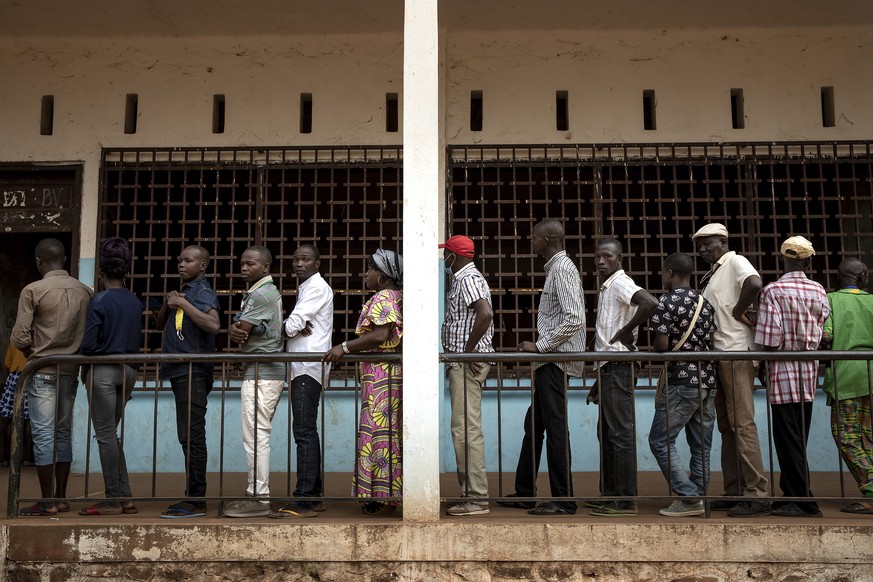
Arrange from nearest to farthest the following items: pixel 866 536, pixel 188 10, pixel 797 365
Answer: pixel 866 536
pixel 797 365
pixel 188 10

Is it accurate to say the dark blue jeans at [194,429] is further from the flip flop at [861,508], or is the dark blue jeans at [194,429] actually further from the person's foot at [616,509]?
the flip flop at [861,508]

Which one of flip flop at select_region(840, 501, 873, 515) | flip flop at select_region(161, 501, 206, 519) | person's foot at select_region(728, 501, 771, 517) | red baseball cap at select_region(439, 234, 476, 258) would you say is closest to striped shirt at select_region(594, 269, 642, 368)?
red baseball cap at select_region(439, 234, 476, 258)

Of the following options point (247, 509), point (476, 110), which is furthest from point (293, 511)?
point (476, 110)

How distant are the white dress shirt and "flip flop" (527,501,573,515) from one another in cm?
151

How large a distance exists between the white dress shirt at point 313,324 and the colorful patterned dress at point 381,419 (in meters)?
0.32

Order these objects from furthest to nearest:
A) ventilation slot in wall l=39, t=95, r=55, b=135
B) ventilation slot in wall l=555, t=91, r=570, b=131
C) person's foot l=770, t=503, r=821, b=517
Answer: ventilation slot in wall l=39, t=95, r=55, b=135
ventilation slot in wall l=555, t=91, r=570, b=131
person's foot l=770, t=503, r=821, b=517

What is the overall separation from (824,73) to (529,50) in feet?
8.90

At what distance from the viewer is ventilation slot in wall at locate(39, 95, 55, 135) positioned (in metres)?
7.83

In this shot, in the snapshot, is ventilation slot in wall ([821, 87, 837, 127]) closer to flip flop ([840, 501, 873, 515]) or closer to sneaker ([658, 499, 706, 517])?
flip flop ([840, 501, 873, 515])

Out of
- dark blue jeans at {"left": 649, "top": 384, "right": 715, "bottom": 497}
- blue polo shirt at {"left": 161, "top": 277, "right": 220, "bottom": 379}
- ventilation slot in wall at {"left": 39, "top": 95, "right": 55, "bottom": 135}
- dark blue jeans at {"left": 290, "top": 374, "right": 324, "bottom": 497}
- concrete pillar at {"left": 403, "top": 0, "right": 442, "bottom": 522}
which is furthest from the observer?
ventilation slot in wall at {"left": 39, "top": 95, "right": 55, "bottom": 135}

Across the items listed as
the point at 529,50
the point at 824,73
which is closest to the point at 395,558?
the point at 529,50

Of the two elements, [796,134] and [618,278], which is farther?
[796,134]

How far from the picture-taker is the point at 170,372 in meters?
5.22

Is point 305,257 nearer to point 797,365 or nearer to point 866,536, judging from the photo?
point 797,365
